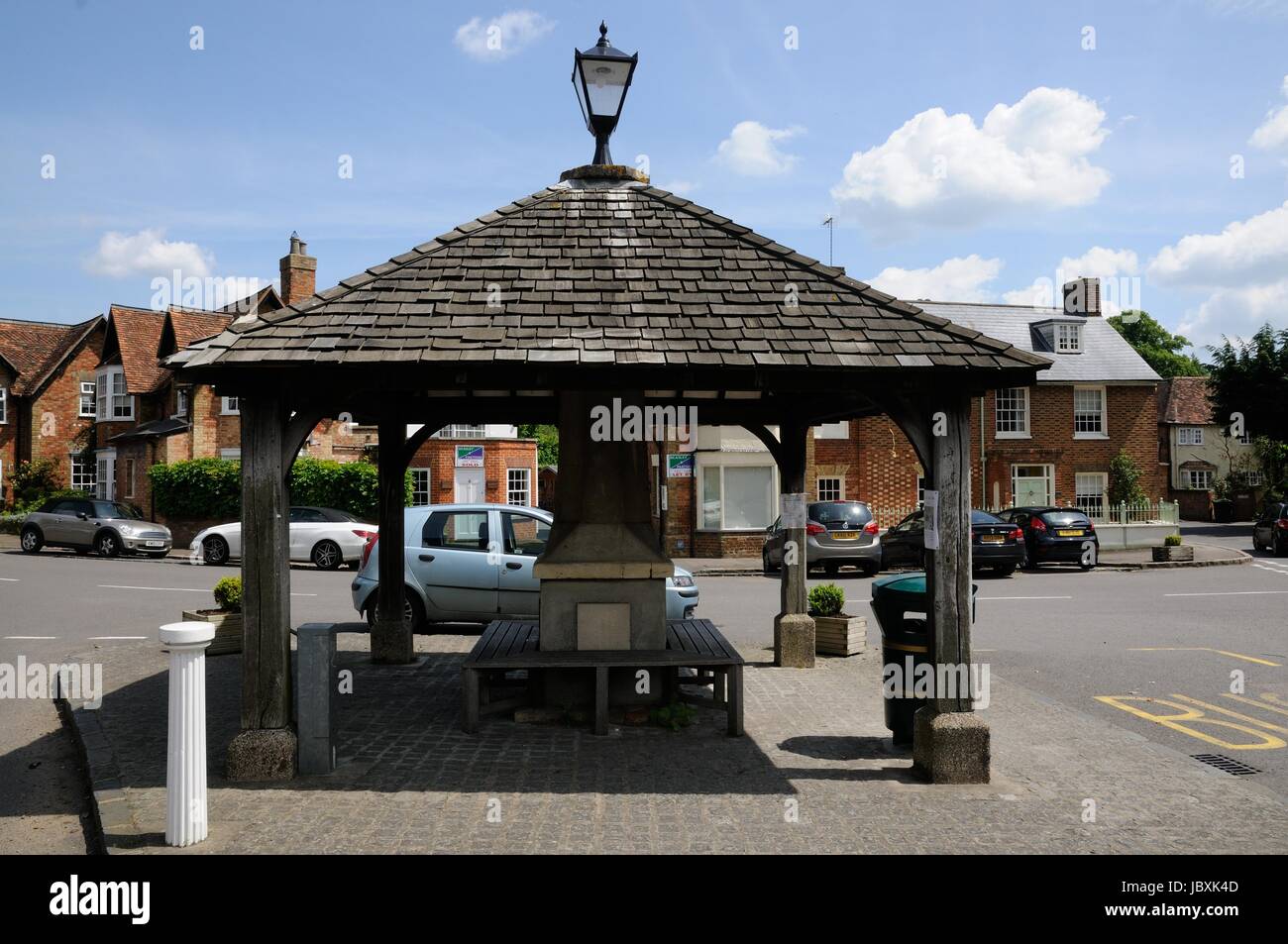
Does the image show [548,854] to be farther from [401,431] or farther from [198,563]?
[198,563]

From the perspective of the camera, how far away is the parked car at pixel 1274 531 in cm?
2606

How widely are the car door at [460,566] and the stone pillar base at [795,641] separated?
12.3 ft

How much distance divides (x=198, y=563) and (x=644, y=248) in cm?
1962

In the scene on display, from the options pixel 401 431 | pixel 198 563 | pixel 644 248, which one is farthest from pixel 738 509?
pixel 644 248

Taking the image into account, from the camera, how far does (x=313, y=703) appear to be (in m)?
6.09

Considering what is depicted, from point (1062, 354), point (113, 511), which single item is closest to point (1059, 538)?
point (1062, 354)

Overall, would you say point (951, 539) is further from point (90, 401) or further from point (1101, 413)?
point (90, 401)

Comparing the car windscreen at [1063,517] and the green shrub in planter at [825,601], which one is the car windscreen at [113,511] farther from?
the car windscreen at [1063,517]

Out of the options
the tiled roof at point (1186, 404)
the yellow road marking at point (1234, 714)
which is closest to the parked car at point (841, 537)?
the yellow road marking at point (1234, 714)

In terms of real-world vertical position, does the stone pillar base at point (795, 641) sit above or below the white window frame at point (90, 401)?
below

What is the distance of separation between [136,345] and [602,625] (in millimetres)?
36077

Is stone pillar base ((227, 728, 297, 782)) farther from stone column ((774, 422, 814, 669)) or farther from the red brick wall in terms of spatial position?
the red brick wall

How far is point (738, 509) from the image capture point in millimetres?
27516

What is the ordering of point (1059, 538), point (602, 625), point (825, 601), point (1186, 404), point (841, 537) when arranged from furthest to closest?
point (1186, 404)
point (1059, 538)
point (841, 537)
point (825, 601)
point (602, 625)
